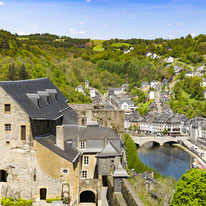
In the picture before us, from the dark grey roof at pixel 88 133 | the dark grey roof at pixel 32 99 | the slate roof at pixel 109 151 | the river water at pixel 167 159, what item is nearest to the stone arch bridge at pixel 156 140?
the river water at pixel 167 159

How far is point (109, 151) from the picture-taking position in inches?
1169

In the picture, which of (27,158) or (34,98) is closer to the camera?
(27,158)

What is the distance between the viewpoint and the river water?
202ft

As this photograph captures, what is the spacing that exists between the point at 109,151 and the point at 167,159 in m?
43.5

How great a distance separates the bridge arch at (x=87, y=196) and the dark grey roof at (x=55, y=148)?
3.62 m

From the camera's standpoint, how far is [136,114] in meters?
110

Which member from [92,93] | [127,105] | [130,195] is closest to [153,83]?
[127,105]

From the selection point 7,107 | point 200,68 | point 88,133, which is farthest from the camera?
point 200,68

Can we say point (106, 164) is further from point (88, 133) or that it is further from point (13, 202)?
point (13, 202)

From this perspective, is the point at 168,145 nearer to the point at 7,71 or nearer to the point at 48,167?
the point at 7,71

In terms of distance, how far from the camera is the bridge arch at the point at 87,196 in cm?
2889

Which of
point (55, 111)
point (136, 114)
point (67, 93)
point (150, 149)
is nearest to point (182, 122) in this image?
point (136, 114)

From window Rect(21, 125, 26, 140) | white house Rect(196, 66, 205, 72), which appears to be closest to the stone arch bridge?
window Rect(21, 125, 26, 140)

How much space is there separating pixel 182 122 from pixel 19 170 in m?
81.5
